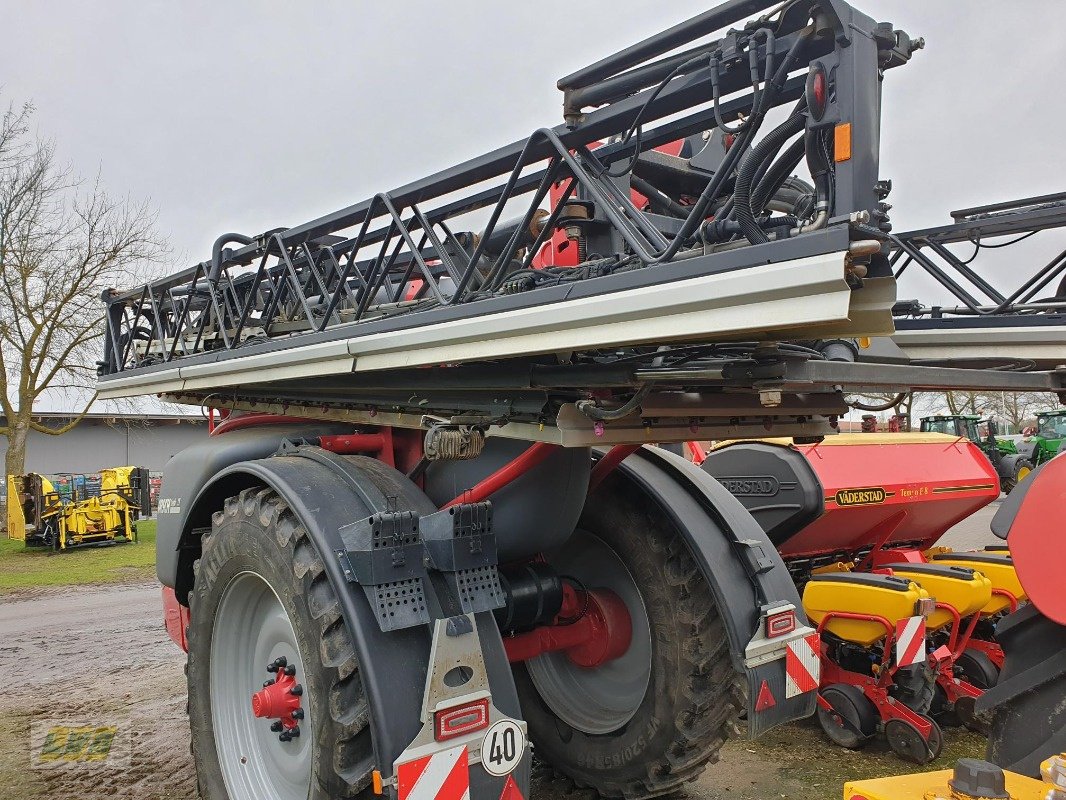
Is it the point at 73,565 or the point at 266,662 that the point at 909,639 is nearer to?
the point at 266,662

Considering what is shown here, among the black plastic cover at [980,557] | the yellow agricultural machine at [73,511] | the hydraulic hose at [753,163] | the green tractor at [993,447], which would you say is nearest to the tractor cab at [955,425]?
the green tractor at [993,447]

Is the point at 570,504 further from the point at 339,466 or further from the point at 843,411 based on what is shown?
the point at 843,411

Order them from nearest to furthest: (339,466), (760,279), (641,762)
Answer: (760,279)
(339,466)
(641,762)

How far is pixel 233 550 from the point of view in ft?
9.99

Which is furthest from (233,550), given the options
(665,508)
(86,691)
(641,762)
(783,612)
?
(86,691)

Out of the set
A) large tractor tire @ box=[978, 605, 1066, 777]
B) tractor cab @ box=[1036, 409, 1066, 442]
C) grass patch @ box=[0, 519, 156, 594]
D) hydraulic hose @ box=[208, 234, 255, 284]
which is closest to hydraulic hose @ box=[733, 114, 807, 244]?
large tractor tire @ box=[978, 605, 1066, 777]

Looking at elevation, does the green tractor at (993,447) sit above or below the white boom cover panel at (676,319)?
below

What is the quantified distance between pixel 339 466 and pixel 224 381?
3.62ft

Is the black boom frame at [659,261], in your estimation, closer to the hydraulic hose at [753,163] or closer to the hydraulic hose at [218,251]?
the hydraulic hose at [753,163]

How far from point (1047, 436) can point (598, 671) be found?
2193 cm

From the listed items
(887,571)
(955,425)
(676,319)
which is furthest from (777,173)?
(955,425)

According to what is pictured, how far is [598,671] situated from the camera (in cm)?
385

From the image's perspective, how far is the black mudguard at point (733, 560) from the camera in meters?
3.13

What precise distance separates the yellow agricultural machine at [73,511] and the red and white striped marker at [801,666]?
52.2 ft
